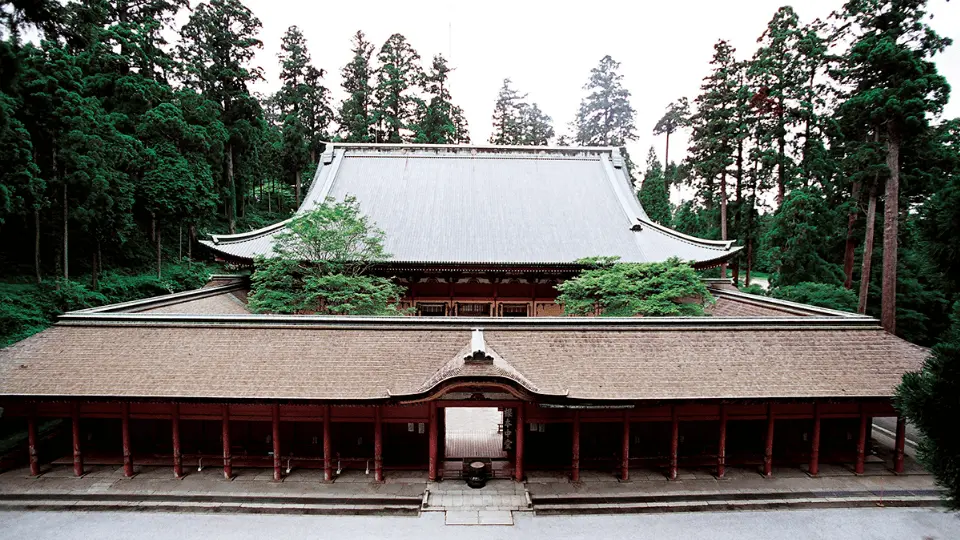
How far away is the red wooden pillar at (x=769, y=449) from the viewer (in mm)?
9578

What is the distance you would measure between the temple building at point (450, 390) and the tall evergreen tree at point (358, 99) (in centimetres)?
2390

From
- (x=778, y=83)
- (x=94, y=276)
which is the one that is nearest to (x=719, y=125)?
(x=778, y=83)

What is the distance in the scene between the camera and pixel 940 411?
5.21 metres

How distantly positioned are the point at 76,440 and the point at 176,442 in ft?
7.00

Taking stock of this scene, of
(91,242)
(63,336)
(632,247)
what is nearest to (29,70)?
(91,242)

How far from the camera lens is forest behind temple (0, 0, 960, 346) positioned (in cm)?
1546

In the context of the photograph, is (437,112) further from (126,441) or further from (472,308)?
(126,441)

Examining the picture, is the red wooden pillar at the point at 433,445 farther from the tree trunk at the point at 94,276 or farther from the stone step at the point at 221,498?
the tree trunk at the point at 94,276

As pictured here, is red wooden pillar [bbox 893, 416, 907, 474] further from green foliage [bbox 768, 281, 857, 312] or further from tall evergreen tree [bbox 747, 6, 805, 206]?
tall evergreen tree [bbox 747, 6, 805, 206]

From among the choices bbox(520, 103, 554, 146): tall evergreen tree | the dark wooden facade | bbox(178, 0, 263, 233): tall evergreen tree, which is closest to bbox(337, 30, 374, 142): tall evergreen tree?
bbox(178, 0, 263, 233): tall evergreen tree

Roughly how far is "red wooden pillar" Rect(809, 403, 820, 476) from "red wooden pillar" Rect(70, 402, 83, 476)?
1584cm

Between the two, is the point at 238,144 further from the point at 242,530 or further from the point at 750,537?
the point at 750,537

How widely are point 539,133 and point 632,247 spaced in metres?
28.2

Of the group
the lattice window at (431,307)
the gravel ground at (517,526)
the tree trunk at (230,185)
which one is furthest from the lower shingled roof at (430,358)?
the tree trunk at (230,185)
